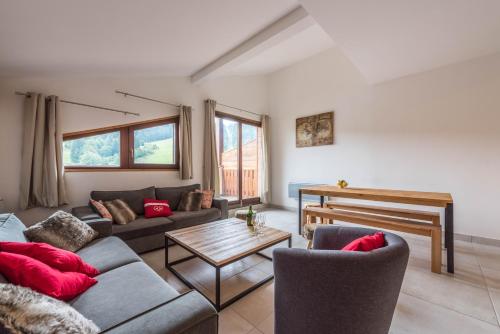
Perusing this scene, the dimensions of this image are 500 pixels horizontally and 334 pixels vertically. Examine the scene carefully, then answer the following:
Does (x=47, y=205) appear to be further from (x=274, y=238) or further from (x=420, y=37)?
(x=420, y=37)

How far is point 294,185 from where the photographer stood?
4.91 meters

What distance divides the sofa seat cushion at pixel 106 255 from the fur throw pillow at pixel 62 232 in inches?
3.2

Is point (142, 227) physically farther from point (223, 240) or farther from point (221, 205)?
point (221, 205)

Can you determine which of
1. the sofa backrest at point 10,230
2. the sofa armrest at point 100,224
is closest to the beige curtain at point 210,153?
the sofa armrest at point 100,224

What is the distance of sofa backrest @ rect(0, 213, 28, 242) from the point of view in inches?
58.7

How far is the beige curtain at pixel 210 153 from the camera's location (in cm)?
419

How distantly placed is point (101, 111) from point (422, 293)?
4.31 metres

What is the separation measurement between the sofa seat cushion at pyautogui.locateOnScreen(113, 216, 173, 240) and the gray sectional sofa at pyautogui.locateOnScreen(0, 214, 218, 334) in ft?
1.56

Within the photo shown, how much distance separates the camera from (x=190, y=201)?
3455 millimetres

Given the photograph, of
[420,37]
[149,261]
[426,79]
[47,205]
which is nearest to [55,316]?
[149,261]

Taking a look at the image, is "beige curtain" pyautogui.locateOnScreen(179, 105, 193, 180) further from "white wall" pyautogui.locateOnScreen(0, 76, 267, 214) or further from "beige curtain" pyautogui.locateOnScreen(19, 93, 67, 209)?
"beige curtain" pyautogui.locateOnScreen(19, 93, 67, 209)

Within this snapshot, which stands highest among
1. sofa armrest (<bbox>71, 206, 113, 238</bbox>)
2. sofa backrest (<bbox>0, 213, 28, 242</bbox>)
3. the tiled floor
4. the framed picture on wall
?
the framed picture on wall

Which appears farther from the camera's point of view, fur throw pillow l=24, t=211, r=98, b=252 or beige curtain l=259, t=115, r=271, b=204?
beige curtain l=259, t=115, r=271, b=204

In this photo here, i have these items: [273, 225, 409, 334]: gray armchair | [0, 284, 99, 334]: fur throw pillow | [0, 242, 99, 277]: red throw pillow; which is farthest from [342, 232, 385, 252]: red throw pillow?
[0, 242, 99, 277]: red throw pillow
